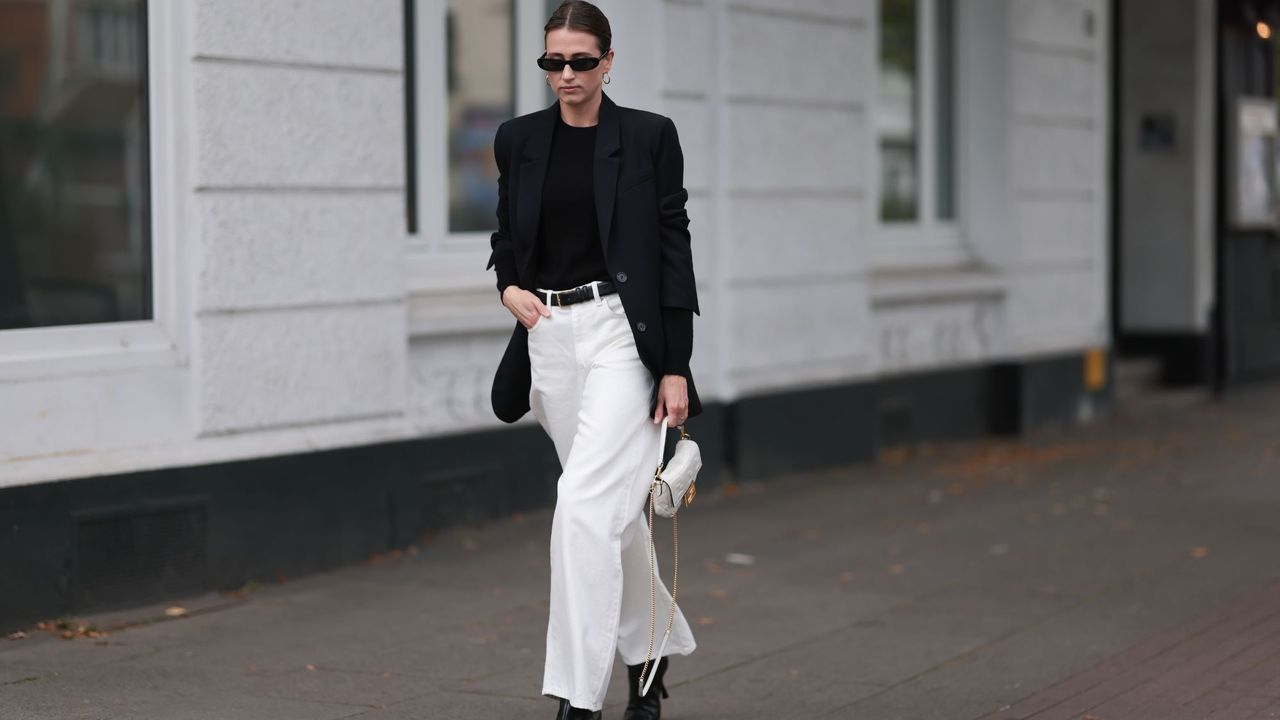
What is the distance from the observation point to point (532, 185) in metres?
5.21

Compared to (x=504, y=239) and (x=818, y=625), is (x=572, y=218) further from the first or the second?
(x=818, y=625)

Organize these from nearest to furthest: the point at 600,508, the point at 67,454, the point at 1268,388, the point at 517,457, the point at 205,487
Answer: the point at 600,508 < the point at 67,454 < the point at 205,487 < the point at 517,457 < the point at 1268,388

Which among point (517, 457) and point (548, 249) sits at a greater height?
point (548, 249)

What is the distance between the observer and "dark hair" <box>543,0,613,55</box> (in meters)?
5.05

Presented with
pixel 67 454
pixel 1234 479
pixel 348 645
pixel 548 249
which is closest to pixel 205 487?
pixel 67 454

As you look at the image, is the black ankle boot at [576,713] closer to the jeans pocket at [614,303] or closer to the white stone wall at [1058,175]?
the jeans pocket at [614,303]

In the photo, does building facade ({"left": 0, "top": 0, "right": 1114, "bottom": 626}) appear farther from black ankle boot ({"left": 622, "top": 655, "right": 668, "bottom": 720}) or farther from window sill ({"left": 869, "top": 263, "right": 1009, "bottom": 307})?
black ankle boot ({"left": 622, "top": 655, "right": 668, "bottom": 720})

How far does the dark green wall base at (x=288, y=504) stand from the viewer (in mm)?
6922

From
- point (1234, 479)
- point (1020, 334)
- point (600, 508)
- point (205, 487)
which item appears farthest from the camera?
point (1020, 334)

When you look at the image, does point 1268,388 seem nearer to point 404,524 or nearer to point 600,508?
point 404,524

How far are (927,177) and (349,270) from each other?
19.9 ft

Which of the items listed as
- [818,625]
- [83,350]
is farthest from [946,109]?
[83,350]

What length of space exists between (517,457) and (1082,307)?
6.46m

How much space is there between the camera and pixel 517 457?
9.34 meters
